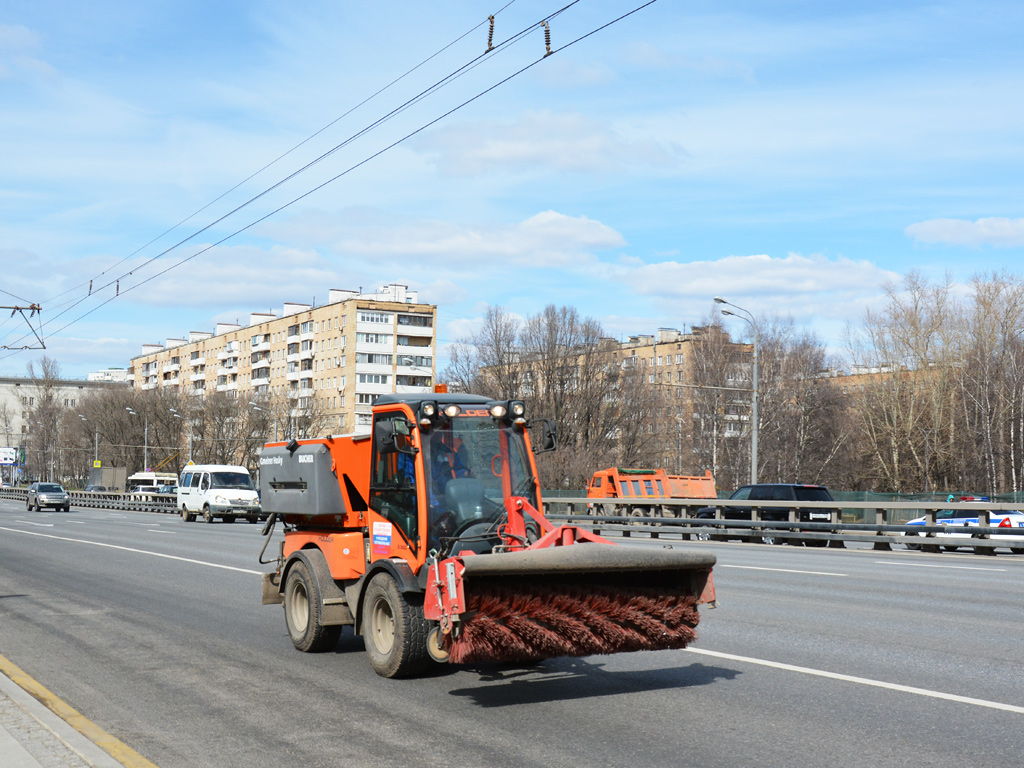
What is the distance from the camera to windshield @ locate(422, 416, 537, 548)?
8.20 meters

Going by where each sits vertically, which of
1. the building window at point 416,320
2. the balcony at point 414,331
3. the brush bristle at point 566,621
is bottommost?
the brush bristle at point 566,621

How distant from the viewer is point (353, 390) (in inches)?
4321

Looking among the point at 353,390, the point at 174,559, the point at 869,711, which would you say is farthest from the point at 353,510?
the point at 353,390

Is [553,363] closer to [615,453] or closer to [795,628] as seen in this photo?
[615,453]

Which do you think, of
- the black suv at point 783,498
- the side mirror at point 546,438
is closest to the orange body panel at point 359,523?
the side mirror at point 546,438

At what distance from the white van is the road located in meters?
29.8

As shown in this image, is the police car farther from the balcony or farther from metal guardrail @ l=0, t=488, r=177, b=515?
the balcony

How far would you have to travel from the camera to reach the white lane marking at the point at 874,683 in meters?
7.19

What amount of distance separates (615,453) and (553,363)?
25.5ft

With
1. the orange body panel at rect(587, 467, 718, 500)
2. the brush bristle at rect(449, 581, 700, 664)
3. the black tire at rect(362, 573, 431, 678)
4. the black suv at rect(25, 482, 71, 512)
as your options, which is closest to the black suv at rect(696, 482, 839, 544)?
the orange body panel at rect(587, 467, 718, 500)

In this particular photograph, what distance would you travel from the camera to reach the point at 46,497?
2295 inches

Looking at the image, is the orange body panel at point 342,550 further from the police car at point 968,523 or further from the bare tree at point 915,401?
the bare tree at point 915,401

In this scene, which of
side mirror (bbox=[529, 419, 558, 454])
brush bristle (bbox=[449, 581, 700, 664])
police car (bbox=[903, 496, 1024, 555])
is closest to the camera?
brush bristle (bbox=[449, 581, 700, 664])

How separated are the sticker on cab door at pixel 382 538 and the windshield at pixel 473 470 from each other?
1.74 feet
